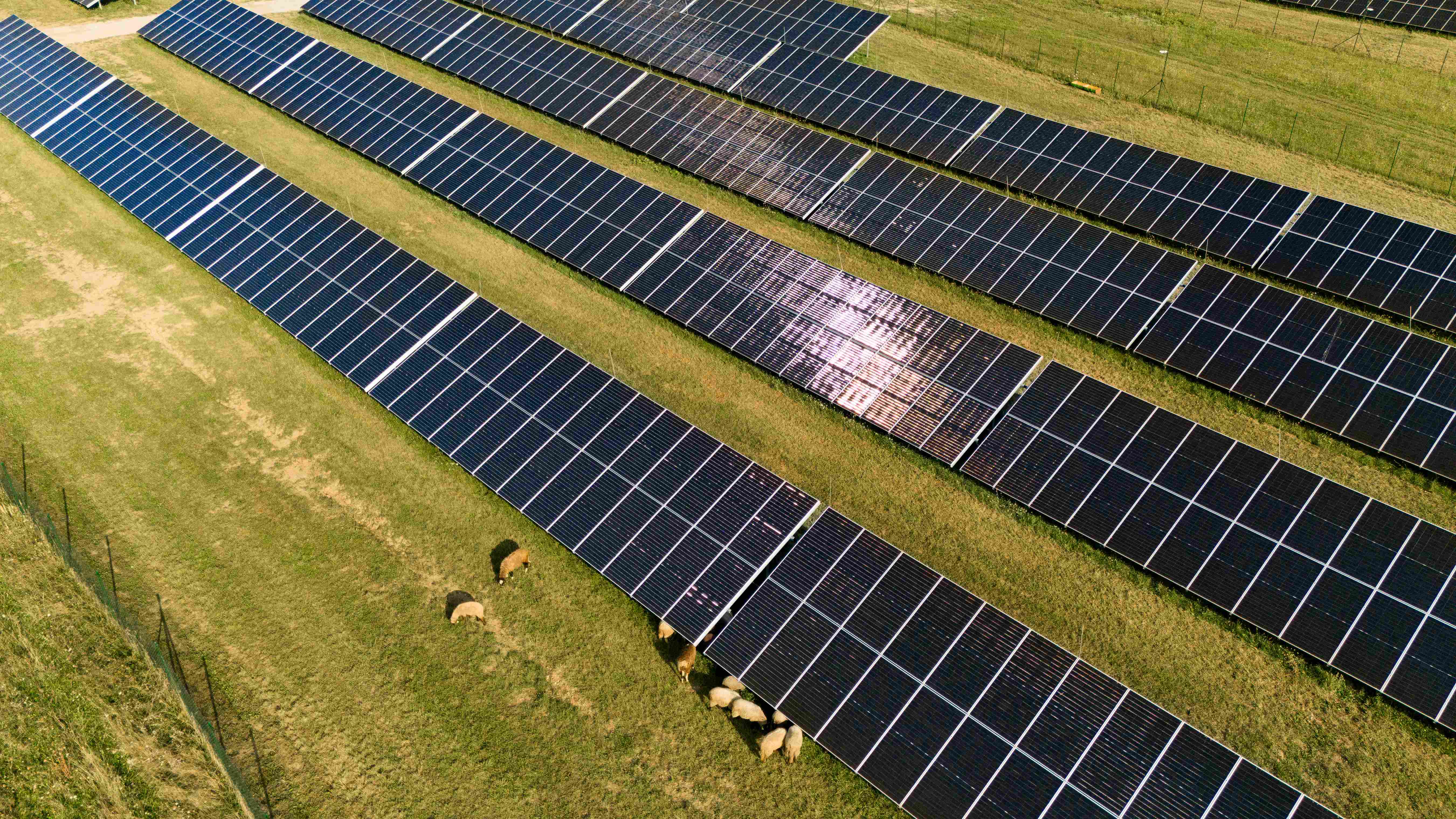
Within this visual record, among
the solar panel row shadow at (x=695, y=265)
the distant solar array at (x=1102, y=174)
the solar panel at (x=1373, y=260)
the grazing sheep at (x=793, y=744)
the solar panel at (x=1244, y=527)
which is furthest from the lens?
the distant solar array at (x=1102, y=174)

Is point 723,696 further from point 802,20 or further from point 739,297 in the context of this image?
point 802,20

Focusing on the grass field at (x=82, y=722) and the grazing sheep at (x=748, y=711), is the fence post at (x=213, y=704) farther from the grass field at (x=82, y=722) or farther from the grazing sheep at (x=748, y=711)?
the grazing sheep at (x=748, y=711)

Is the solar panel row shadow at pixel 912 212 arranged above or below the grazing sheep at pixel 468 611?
below

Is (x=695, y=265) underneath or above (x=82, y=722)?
underneath

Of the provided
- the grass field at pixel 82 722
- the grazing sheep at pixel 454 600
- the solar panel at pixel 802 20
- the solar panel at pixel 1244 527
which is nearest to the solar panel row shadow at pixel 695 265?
the solar panel at pixel 1244 527

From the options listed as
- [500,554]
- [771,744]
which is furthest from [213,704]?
[771,744]

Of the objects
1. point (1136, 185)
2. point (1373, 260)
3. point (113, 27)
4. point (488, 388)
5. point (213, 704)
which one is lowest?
point (1373, 260)

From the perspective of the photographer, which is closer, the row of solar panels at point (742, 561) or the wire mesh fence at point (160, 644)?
the row of solar panels at point (742, 561)
